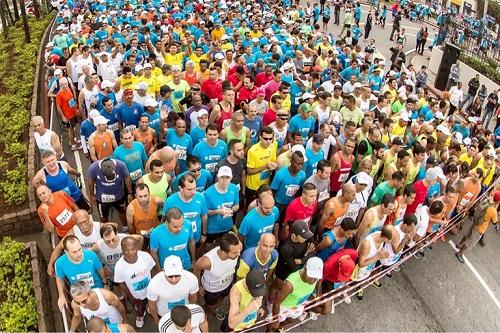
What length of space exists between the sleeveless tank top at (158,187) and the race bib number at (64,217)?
1091 millimetres

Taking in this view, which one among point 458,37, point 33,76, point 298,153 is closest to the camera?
point 298,153

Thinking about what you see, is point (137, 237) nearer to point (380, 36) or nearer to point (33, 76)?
point (33, 76)

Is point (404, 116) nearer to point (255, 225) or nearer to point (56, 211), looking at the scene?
point (255, 225)

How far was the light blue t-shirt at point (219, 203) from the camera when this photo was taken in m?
5.97

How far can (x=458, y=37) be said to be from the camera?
19547 mm

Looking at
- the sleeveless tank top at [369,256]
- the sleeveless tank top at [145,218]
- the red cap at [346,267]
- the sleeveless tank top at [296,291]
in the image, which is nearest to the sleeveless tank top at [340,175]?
the sleeveless tank top at [369,256]

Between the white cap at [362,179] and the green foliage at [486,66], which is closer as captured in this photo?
the white cap at [362,179]

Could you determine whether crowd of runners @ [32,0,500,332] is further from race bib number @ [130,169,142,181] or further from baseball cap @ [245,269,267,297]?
race bib number @ [130,169,142,181]

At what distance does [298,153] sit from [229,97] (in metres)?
2.41

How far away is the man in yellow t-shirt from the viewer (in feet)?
22.4

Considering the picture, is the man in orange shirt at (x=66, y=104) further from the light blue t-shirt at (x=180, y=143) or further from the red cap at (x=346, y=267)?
the red cap at (x=346, y=267)

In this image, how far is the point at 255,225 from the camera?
18.8 feet

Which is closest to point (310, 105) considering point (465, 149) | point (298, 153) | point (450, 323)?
point (298, 153)

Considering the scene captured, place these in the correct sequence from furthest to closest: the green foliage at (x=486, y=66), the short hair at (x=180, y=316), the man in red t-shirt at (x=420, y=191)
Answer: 1. the green foliage at (x=486, y=66)
2. the man in red t-shirt at (x=420, y=191)
3. the short hair at (x=180, y=316)
